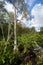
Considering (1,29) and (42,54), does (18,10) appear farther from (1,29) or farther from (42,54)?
(42,54)

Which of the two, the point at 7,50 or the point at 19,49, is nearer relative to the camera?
the point at 7,50

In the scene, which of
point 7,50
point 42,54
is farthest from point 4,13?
point 42,54

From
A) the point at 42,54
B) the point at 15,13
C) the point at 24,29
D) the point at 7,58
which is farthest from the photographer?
the point at 24,29

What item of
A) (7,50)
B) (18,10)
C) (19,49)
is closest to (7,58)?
(7,50)

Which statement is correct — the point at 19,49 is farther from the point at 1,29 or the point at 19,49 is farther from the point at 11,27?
the point at 1,29

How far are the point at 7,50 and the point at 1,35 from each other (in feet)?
18.5

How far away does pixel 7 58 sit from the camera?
13.0 m

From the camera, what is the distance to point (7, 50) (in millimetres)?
13422

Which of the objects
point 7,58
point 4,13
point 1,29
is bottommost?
point 7,58

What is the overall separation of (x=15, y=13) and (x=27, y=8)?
1.11m

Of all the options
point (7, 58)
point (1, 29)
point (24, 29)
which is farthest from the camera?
point (24, 29)

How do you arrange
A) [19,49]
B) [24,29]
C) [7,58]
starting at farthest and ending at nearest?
[24,29] < [19,49] < [7,58]

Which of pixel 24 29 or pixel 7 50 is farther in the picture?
pixel 24 29

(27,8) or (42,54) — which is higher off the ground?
(27,8)
